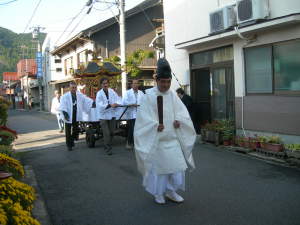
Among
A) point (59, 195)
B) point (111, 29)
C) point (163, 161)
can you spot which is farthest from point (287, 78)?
point (111, 29)

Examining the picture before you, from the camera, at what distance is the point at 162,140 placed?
5.16m

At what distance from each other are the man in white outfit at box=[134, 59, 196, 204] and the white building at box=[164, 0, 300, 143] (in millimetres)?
4398

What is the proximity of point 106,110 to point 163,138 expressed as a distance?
188 inches

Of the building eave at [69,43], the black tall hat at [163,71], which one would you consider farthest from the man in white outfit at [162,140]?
the building eave at [69,43]


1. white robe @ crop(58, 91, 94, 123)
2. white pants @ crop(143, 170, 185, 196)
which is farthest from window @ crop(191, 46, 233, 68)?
white pants @ crop(143, 170, 185, 196)

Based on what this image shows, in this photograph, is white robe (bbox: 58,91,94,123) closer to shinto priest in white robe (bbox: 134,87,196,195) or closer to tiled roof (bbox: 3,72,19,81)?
shinto priest in white robe (bbox: 134,87,196,195)

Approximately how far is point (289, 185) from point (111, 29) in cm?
1885

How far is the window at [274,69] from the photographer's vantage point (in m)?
8.81

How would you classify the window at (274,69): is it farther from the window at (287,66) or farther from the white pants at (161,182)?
the white pants at (161,182)

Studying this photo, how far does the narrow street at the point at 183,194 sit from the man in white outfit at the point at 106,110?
80 cm

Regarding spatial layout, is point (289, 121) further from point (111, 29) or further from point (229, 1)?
point (111, 29)

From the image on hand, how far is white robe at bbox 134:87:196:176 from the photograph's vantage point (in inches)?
200

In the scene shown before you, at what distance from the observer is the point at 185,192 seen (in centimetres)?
584

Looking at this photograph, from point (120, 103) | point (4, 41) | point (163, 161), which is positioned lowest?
point (163, 161)
